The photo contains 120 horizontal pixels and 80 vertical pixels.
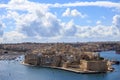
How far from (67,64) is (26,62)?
621 inches

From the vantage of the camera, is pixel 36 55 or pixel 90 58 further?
pixel 36 55

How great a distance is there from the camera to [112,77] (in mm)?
54719

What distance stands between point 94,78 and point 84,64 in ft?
29.2

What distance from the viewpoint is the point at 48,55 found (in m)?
78.7

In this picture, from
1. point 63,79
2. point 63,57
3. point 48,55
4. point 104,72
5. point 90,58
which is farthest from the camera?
point 48,55

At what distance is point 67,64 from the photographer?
67750mm

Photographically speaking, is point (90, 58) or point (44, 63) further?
point (44, 63)

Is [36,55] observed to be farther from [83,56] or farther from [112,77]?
[112,77]

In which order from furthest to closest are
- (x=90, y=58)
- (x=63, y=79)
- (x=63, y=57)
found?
(x=63, y=57) → (x=90, y=58) → (x=63, y=79)

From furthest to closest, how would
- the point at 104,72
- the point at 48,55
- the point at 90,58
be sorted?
the point at 48,55 → the point at 90,58 → the point at 104,72

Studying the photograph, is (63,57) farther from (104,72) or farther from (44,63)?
(104,72)

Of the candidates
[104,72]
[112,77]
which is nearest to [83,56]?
[104,72]

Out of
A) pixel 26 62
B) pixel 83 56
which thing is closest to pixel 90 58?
pixel 83 56

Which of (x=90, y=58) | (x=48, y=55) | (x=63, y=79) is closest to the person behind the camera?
(x=63, y=79)
